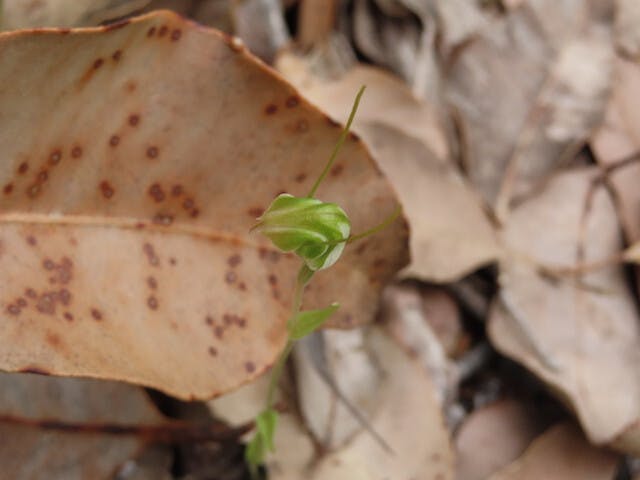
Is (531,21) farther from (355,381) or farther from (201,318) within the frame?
(201,318)

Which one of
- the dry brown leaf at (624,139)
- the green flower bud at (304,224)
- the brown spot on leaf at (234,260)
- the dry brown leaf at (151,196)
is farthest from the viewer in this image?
the dry brown leaf at (624,139)

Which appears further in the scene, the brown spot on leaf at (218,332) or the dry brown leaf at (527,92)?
the dry brown leaf at (527,92)

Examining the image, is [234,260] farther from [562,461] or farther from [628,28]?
[628,28]

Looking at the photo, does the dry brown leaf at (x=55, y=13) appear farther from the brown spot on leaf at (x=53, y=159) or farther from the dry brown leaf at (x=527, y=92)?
the dry brown leaf at (x=527, y=92)

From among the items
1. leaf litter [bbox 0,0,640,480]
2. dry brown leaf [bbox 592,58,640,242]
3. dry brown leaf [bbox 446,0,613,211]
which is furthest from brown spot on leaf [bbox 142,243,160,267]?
dry brown leaf [bbox 592,58,640,242]

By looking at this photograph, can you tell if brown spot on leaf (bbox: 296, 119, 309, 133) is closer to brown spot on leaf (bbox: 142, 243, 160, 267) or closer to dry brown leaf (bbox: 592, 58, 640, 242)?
brown spot on leaf (bbox: 142, 243, 160, 267)

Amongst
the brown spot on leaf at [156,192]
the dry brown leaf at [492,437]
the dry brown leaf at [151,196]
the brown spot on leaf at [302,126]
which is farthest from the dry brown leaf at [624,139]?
the brown spot on leaf at [156,192]

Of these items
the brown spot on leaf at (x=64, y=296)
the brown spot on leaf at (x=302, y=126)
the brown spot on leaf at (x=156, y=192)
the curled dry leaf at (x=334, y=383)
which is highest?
the brown spot on leaf at (x=302, y=126)
